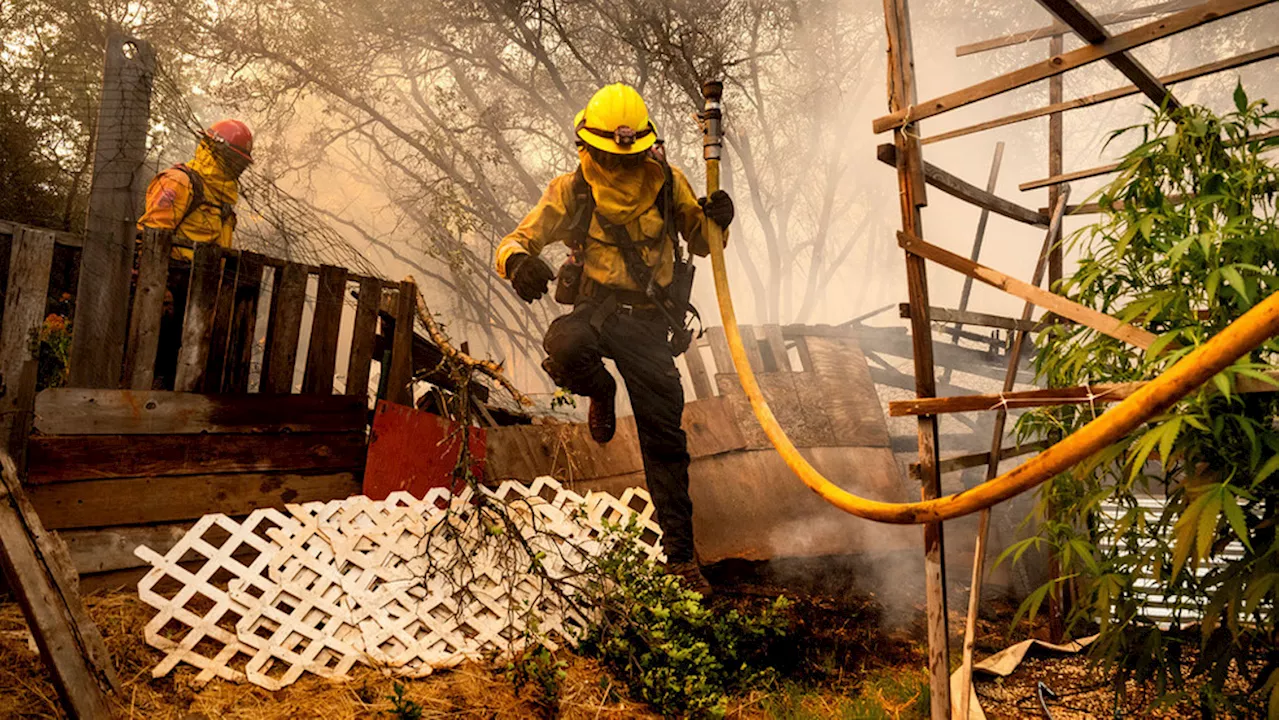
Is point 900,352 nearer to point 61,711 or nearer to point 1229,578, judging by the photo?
point 1229,578

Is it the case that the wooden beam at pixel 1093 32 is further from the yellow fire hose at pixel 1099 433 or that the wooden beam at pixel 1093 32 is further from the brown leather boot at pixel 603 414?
the brown leather boot at pixel 603 414

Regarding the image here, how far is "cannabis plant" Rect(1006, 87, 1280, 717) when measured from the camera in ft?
7.23

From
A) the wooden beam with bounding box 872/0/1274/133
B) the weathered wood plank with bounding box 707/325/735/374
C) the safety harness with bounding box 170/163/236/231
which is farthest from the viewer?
the weathered wood plank with bounding box 707/325/735/374

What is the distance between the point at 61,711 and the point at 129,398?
Answer: 159cm

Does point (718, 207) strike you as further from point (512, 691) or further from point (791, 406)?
point (512, 691)

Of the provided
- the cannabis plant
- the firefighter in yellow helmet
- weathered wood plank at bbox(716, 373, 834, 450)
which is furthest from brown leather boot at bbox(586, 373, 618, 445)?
the cannabis plant

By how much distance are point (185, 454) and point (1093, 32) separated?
455 centimetres

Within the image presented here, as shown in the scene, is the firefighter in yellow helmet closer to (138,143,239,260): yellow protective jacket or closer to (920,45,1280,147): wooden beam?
(920,45,1280,147): wooden beam

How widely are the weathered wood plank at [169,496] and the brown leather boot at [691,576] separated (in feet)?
6.84

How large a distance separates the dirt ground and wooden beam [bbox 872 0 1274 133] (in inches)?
82.8

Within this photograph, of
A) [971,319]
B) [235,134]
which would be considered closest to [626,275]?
[971,319]

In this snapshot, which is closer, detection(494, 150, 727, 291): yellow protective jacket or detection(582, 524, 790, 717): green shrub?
detection(582, 524, 790, 717): green shrub

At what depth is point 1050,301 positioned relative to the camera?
8.25 feet

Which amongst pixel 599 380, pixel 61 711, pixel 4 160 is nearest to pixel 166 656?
pixel 61 711
